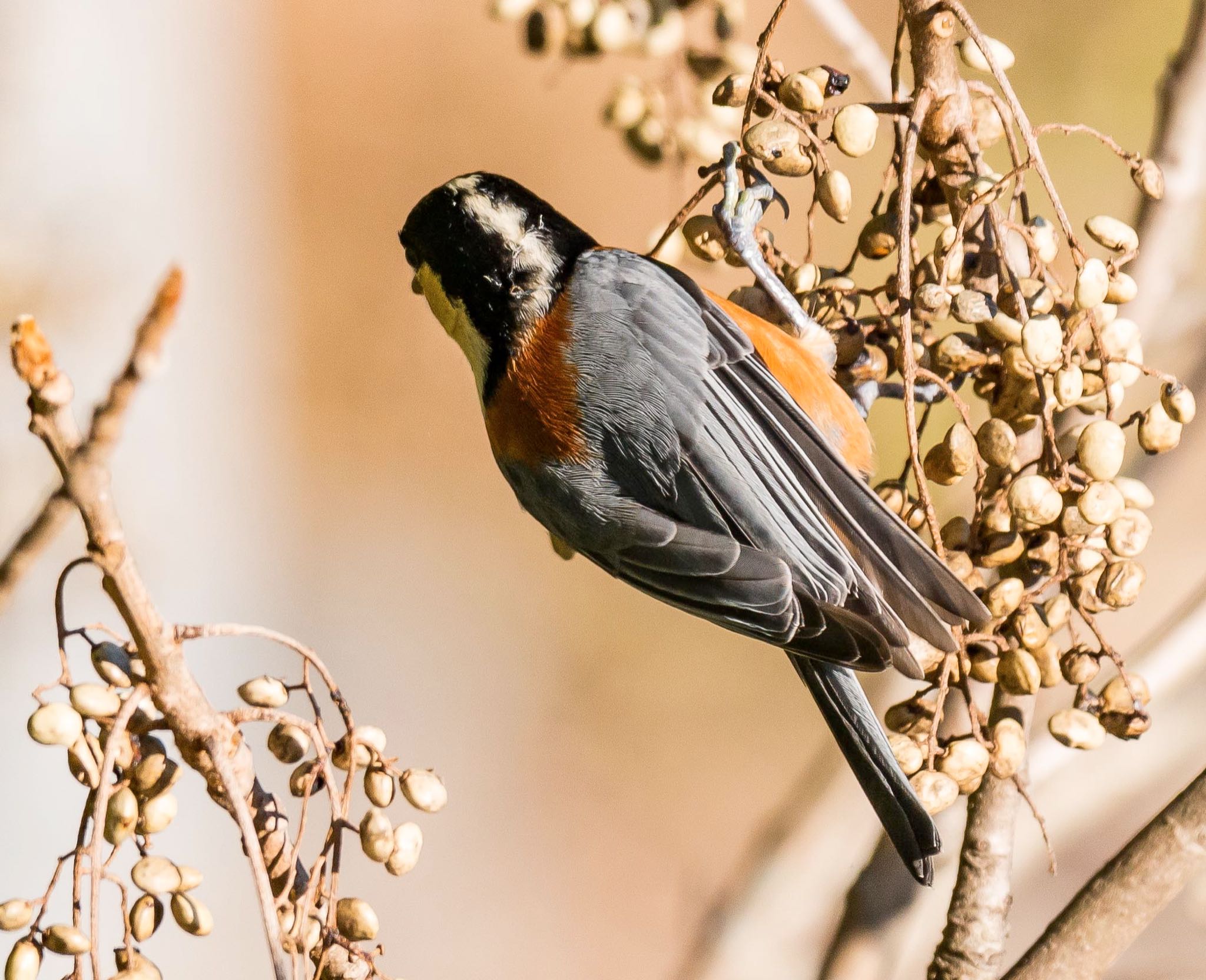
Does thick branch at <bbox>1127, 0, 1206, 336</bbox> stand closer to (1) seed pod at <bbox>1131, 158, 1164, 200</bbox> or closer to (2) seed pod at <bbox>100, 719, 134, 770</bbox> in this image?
(1) seed pod at <bbox>1131, 158, 1164, 200</bbox>

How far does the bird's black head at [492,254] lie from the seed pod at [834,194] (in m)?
0.55

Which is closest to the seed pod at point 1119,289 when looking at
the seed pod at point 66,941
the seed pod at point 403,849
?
the seed pod at point 403,849

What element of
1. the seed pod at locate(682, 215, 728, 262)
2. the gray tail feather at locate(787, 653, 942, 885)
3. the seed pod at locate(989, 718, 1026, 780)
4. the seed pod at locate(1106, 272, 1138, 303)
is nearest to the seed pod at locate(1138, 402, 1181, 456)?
the seed pod at locate(1106, 272, 1138, 303)

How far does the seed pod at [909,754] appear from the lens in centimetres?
133

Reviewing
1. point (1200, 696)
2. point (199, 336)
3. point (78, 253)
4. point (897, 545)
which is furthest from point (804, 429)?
point (199, 336)

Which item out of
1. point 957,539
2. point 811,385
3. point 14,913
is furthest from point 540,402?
point 14,913

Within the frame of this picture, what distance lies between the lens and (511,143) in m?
3.04

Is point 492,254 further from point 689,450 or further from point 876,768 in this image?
point 876,768

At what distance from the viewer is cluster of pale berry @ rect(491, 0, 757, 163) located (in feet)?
5.74

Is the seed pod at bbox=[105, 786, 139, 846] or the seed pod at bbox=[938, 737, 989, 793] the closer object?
the seed pod at bbox=[105, 786, 139, 846]

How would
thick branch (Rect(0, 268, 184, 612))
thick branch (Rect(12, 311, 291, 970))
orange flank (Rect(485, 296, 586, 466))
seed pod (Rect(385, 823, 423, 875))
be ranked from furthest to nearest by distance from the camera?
1. orange flank (Rect(485, 296, 586, 466))
2. seed pod (Rect(385, 823, 423, 875))
3. thick branch (Rect(12, 311, 291, 970))
4. thick branch (Rect(0, 268, 184, 612))

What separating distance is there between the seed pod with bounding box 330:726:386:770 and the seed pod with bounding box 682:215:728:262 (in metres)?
0.75

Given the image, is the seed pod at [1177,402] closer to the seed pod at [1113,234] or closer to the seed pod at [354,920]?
the seed pod at [1113,234]

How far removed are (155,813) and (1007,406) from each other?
941mm
